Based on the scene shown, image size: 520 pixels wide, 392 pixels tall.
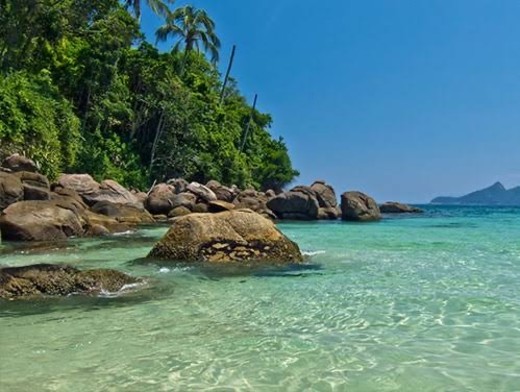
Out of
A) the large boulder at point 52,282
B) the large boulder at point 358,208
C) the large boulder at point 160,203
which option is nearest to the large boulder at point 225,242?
the large boulder at point 52,282

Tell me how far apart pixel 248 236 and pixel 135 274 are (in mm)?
2543

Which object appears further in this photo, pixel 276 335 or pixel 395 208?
pixel 395 208

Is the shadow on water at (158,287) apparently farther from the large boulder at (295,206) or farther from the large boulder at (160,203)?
the large boulder at (295,206)

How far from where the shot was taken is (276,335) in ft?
17.5

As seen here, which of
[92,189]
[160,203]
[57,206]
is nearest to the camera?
[57,206]

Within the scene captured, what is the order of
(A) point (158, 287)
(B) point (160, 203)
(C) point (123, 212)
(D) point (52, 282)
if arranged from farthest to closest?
(B) point (160, 203)
(C) point (123, 212)
(A) point (158, 287)
(D) point (52, 282)

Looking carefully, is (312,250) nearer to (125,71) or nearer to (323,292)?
(323,292)

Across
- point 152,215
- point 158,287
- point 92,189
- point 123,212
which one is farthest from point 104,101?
point 158,287

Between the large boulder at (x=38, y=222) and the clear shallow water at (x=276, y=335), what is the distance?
245 inches

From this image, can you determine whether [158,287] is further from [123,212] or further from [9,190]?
[123,212]

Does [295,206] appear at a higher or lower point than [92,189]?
lower

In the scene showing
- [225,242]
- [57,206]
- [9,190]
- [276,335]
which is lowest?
[276,335]

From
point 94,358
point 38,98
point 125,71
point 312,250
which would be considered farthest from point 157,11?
point 94,358

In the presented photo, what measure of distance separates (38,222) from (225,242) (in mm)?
6908
